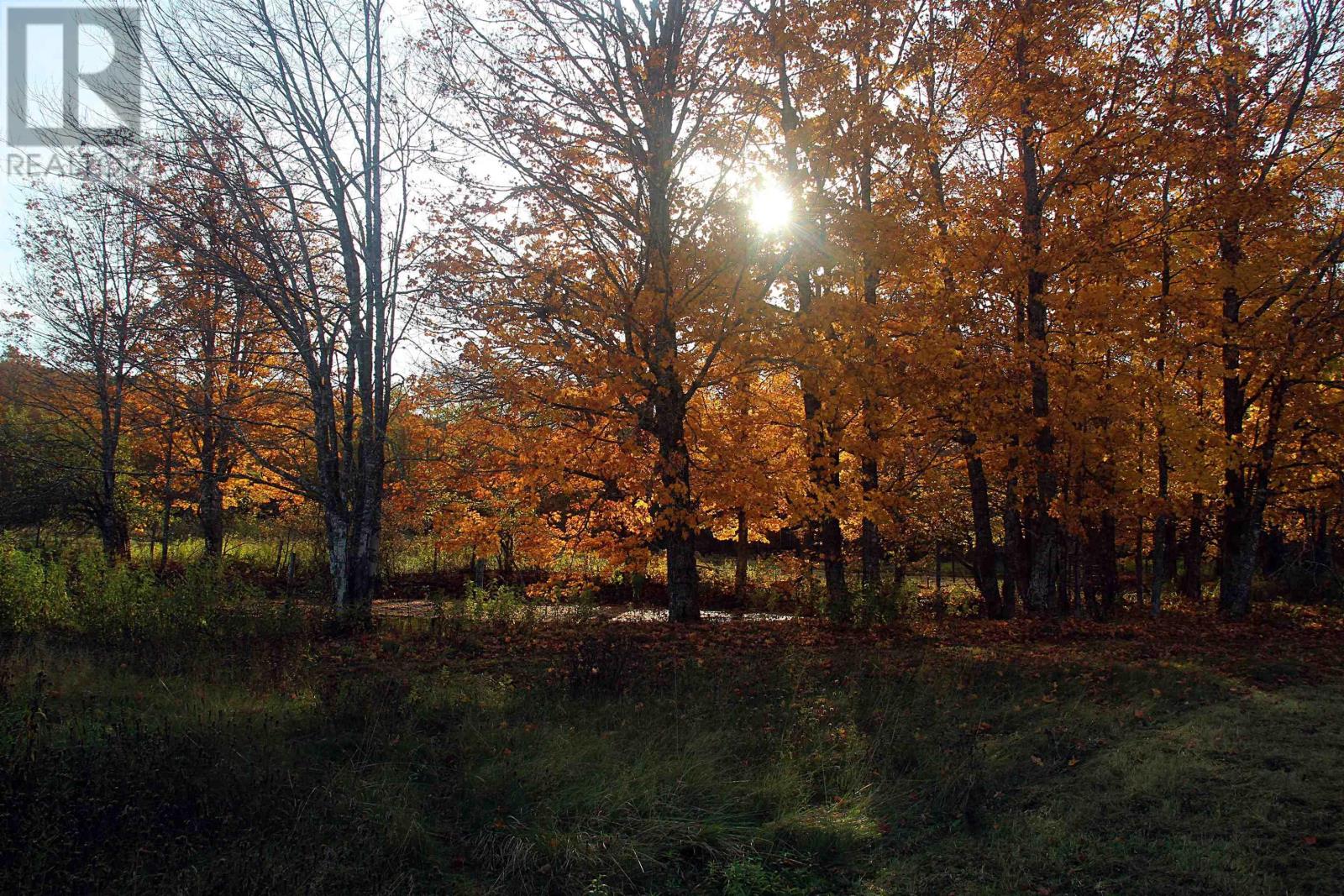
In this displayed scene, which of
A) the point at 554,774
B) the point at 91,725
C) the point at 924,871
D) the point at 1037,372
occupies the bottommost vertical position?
the point at 924,871

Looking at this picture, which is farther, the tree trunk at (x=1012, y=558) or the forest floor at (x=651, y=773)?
the tree trunk at (x=1012, y=558)

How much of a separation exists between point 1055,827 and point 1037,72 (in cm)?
1082

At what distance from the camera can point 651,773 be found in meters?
5.00

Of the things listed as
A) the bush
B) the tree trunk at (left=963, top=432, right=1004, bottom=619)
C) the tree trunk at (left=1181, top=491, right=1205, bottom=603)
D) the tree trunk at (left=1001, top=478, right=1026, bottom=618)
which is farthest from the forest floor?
the tree trunk at (left=1181, top=491, right=1205, bottom=603)

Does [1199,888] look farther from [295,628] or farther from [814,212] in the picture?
[295,628]

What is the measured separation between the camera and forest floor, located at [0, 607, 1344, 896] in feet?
13.2

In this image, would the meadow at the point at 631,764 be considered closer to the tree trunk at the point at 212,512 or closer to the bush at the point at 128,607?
the bush at the point at 128,607

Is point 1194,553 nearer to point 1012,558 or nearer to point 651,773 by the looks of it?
point 1012,558

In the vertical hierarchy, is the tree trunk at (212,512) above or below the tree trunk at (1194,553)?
above

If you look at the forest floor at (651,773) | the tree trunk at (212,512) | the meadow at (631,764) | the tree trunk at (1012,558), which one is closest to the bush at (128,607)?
the meadow at (631,764)

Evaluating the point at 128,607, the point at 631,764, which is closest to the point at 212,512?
the point at 128,607

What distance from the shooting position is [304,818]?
4234mm

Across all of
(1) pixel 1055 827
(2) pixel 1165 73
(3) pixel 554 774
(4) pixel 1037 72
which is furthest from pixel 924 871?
(2) pixel 1165 73

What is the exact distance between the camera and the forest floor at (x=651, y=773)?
4031mm
